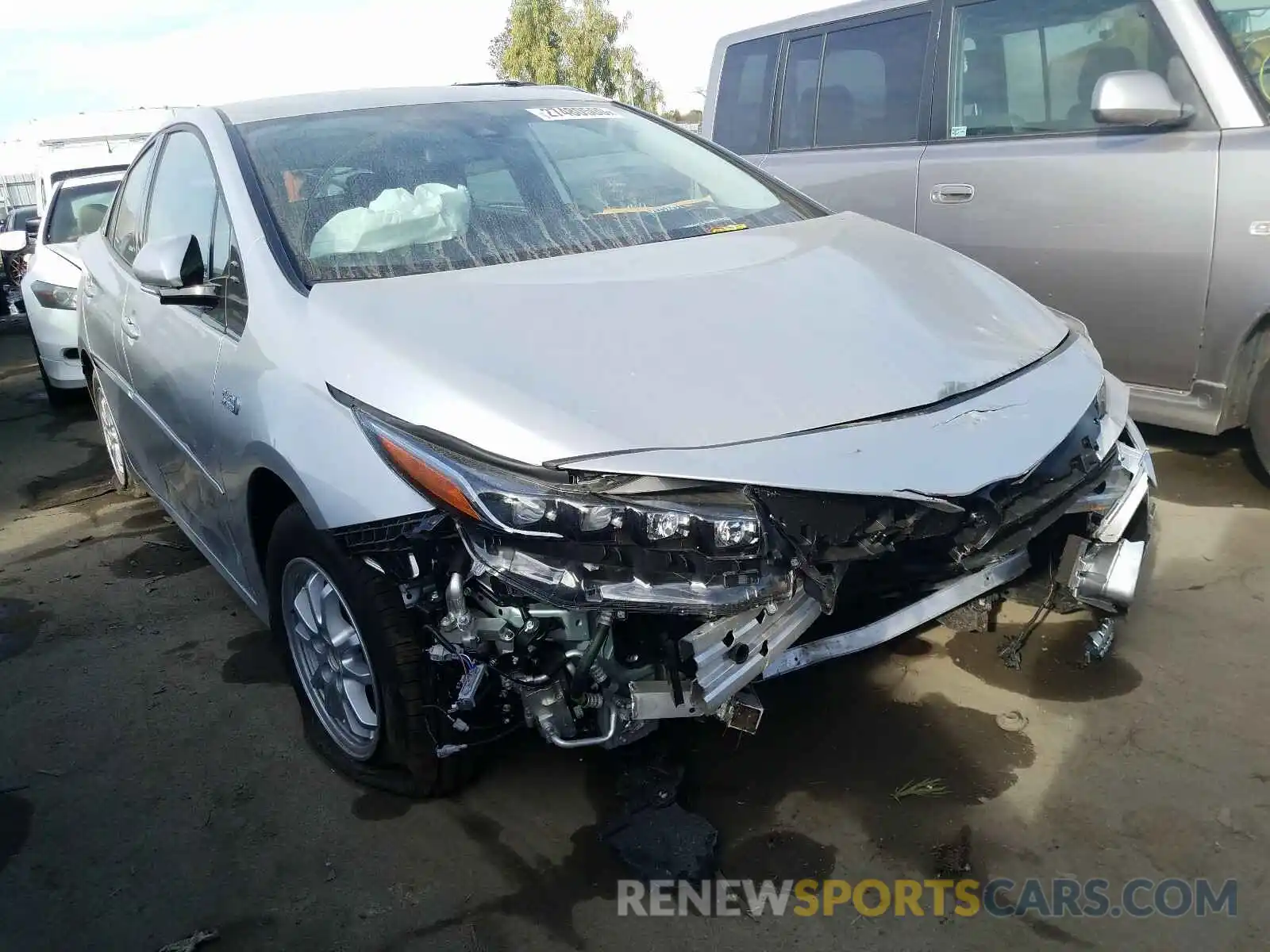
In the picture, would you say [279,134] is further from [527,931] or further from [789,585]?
[527,931]

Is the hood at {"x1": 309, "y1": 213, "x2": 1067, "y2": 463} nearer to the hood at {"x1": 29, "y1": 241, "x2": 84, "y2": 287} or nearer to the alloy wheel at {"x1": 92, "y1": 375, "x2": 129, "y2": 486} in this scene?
the alloy wheel at {"x1": 92, "y1": 375, "x2": 129, "y2": 486}

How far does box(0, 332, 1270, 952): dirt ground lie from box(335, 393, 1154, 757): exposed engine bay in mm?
341

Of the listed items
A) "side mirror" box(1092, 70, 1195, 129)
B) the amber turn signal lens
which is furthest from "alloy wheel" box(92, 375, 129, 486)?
"side mirror" box(1092, 70, 1195, 129)

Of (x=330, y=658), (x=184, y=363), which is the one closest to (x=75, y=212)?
(x=184, y=363)

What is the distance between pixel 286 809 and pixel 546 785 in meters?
0.68

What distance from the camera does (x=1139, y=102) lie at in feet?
12.7

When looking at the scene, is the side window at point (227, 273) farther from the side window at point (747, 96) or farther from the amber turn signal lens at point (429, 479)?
the side window at point (747, 96)

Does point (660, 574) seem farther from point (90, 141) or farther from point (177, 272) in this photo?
point (90, 141)

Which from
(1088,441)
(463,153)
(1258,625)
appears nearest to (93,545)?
(463,153)

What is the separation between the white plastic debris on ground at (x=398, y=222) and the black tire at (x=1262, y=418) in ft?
9.91

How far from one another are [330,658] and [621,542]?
3.62 feet

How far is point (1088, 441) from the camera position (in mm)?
2502

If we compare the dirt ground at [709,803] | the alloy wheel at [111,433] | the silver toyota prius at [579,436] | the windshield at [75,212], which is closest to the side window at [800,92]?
the silver toyota prius at [579,436]

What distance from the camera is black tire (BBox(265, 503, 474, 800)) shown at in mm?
2396
